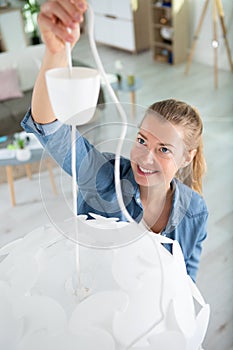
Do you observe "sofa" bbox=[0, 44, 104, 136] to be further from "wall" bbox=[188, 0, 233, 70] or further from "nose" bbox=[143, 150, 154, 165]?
"nose" bbox=[143, 150, 154, 165]

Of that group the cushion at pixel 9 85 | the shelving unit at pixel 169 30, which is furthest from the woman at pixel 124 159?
the shelving unit at pixel 169 30

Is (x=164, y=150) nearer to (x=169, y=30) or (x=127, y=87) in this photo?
(x=127, y=87)

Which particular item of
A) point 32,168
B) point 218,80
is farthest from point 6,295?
point 218,80

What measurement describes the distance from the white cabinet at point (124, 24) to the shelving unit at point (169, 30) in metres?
0.25

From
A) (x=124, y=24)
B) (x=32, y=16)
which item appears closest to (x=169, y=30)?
(x=124, y=24)

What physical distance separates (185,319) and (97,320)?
0.11 metres

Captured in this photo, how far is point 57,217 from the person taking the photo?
71 centimetres

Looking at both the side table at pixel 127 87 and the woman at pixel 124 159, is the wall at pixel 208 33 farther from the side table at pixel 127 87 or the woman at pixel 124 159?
the woman at pixel 124 159

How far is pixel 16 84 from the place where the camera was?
340 centimetres

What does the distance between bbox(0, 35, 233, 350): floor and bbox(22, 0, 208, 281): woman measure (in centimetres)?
3

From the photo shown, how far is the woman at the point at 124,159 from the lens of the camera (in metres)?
0.57

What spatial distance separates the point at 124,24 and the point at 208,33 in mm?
964

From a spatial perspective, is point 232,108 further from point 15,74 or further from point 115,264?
point 115,264

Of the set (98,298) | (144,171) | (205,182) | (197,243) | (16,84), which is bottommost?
(205,182)
